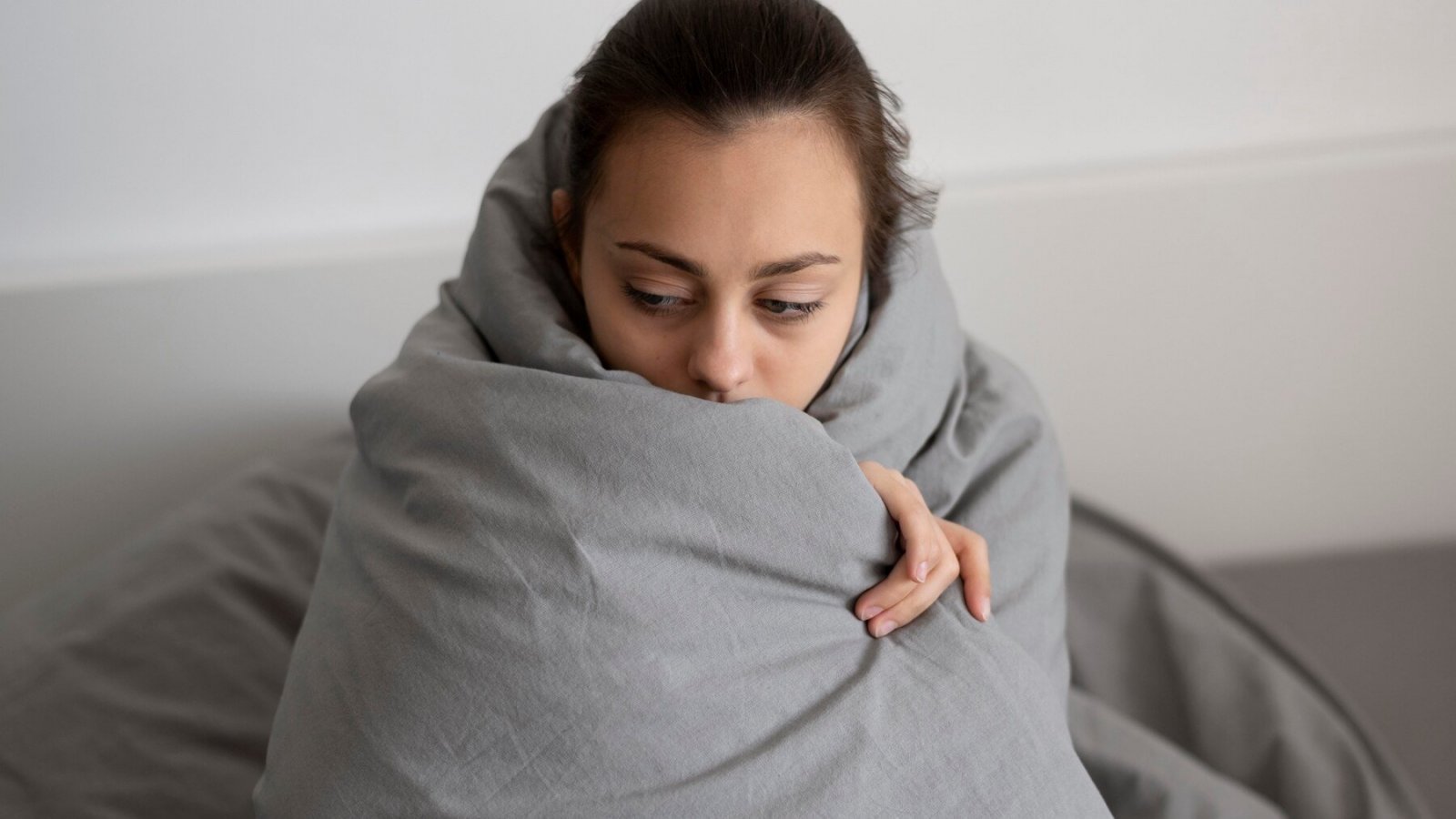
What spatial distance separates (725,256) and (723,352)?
0.07 meters

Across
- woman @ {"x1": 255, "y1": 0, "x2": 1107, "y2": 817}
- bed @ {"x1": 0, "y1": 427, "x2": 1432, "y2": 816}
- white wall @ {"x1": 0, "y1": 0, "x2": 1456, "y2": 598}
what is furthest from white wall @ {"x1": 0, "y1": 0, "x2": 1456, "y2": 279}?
woman @ {"x1": 255, "y1": 0, "x2": 1107, "y2": 817}

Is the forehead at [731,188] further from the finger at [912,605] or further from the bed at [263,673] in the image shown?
the bed at [263,673]

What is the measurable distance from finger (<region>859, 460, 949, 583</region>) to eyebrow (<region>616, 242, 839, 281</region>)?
16 centimetres

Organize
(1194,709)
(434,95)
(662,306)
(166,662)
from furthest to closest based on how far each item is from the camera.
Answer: (434,95) < (1194,709) < (166,662) < (662,306)

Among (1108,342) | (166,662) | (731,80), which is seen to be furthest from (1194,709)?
(166,662)

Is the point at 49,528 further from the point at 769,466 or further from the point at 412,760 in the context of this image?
the point at 769,466

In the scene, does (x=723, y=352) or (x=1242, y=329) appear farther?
(x=1242, y=329)

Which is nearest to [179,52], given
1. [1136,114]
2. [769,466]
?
[769,466]

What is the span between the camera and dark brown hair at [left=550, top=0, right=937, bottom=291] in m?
0.84

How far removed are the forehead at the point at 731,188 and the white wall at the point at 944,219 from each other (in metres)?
0.57

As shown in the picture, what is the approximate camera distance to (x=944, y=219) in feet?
4.69

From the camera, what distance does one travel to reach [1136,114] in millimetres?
1468

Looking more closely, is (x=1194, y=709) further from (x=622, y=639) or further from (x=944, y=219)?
(x=622, y=639)

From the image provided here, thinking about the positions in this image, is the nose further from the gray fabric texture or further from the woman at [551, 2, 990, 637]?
the gray fabric texture
